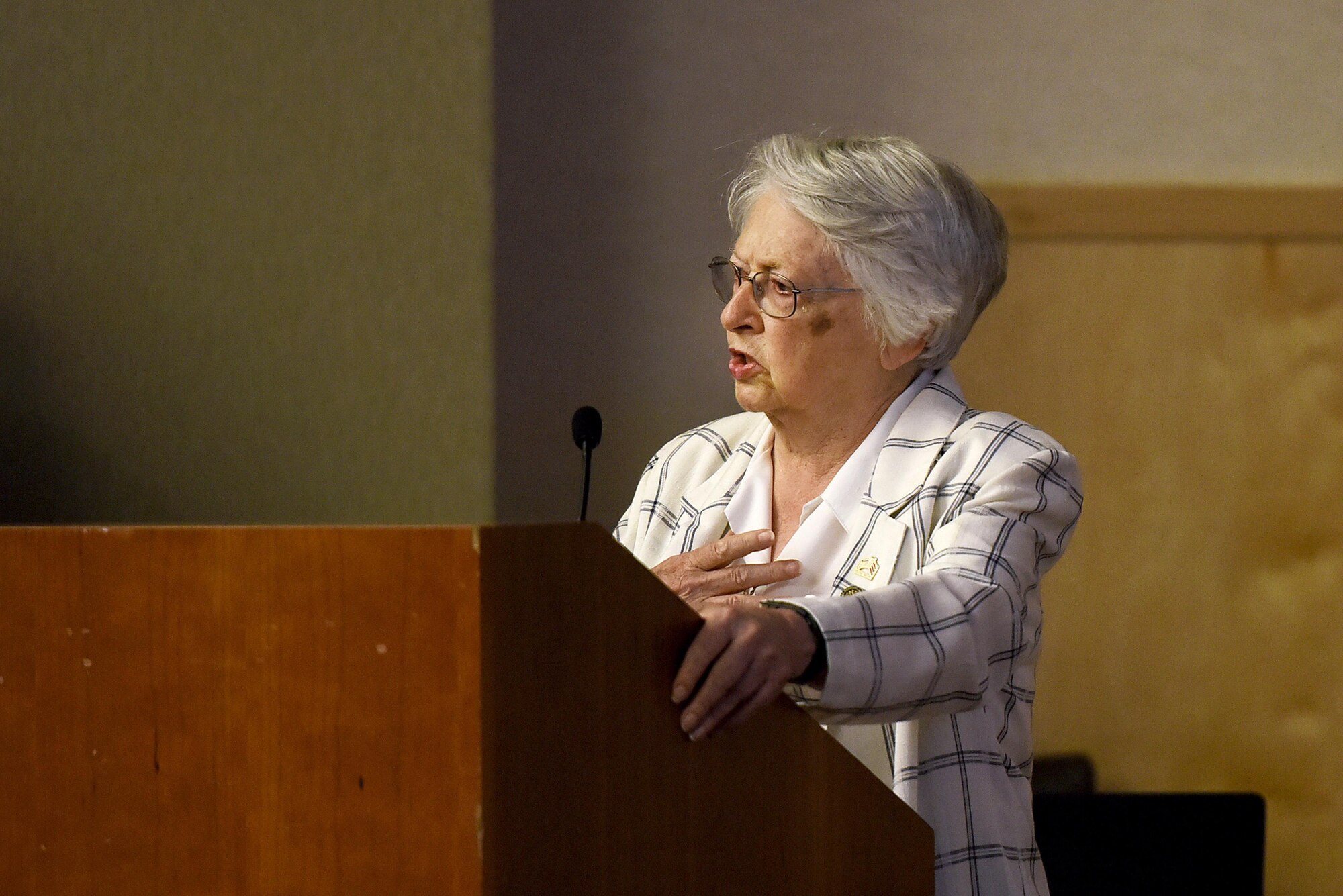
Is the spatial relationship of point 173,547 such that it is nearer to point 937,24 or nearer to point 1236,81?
point 937,24

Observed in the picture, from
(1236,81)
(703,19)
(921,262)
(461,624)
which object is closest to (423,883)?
(461,624)

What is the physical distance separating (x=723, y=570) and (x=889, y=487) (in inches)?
9.3

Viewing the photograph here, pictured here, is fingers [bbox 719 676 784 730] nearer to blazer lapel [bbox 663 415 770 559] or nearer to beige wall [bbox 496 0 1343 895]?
blazer lapel [bbox 663 415 770 559]

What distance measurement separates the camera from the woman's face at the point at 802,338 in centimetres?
164

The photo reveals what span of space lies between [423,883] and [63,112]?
2.24 metres

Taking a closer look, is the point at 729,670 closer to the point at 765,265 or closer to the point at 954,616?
the point at 954,616

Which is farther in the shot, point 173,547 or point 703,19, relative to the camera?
point 703,19

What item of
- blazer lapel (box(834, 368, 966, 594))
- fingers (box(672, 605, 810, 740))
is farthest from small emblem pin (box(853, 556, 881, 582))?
fingers (box(672, 605, 810, 740))

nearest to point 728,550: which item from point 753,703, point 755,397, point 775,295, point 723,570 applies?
point 723,570

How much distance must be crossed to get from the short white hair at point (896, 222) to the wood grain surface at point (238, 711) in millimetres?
1072

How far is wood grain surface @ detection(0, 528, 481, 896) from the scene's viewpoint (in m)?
0.67

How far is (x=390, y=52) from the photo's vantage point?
2.45 metres

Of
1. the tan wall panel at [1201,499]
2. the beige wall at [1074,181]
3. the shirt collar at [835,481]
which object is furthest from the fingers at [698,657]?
the tan wall panel at [1201,499]

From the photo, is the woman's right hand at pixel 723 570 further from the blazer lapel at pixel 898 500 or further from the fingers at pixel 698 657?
the fingers at pixel 698 657
